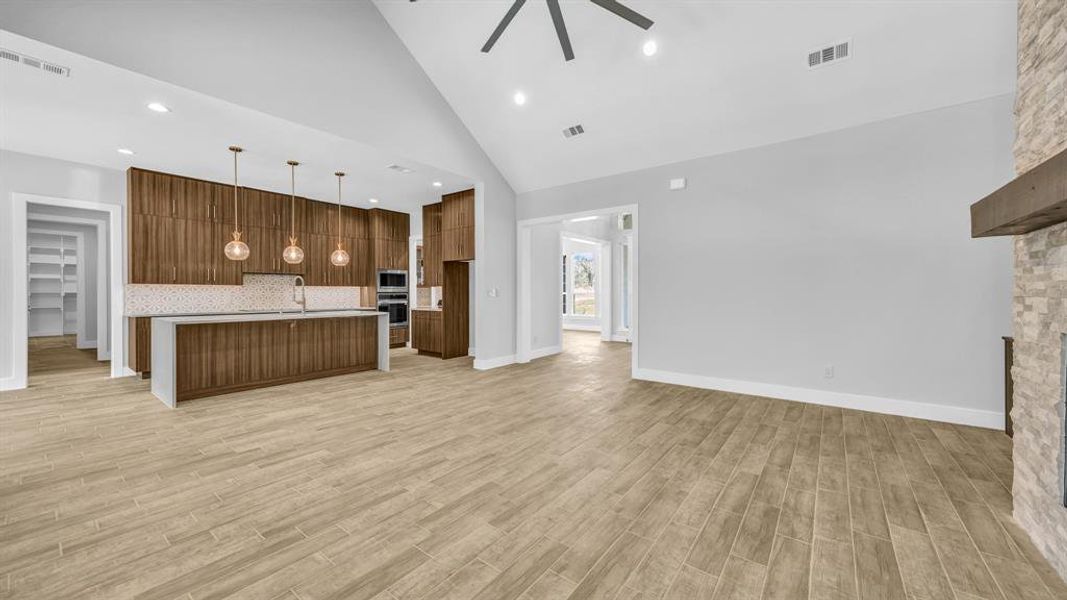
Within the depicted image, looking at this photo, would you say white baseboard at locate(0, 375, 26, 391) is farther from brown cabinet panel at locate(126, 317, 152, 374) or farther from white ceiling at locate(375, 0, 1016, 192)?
white ceiling at locate(375, 0, 1016, 192)

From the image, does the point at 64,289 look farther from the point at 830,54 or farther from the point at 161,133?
the point at 830,54

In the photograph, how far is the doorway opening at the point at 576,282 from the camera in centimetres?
702

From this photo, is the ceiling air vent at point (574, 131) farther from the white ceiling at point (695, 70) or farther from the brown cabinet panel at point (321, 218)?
the brown cabinet panel at point (321, 218)

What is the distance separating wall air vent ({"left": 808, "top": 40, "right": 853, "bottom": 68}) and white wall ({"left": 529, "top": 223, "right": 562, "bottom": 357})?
4.52m

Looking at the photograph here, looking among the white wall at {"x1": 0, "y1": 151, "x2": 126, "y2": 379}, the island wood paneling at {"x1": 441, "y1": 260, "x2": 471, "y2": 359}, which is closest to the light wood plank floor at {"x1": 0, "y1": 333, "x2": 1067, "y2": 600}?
the white wall at {"x1": 0, "y1": 151, "x2": 126, "y2": 379}

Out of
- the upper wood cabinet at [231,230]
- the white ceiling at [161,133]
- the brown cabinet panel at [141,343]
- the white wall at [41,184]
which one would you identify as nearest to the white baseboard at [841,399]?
the white ceiling at [161,133]

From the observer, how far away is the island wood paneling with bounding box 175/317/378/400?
468 centimetres

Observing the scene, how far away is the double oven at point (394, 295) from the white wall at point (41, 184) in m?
4.20

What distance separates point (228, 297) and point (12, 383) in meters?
2.61

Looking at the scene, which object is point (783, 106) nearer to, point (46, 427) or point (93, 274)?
point (46, 427)

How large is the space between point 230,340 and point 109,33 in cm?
324

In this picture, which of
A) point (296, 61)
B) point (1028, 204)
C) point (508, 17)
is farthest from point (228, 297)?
point (1028, 204)

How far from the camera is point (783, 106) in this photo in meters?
4.23

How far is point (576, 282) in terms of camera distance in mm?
12359
